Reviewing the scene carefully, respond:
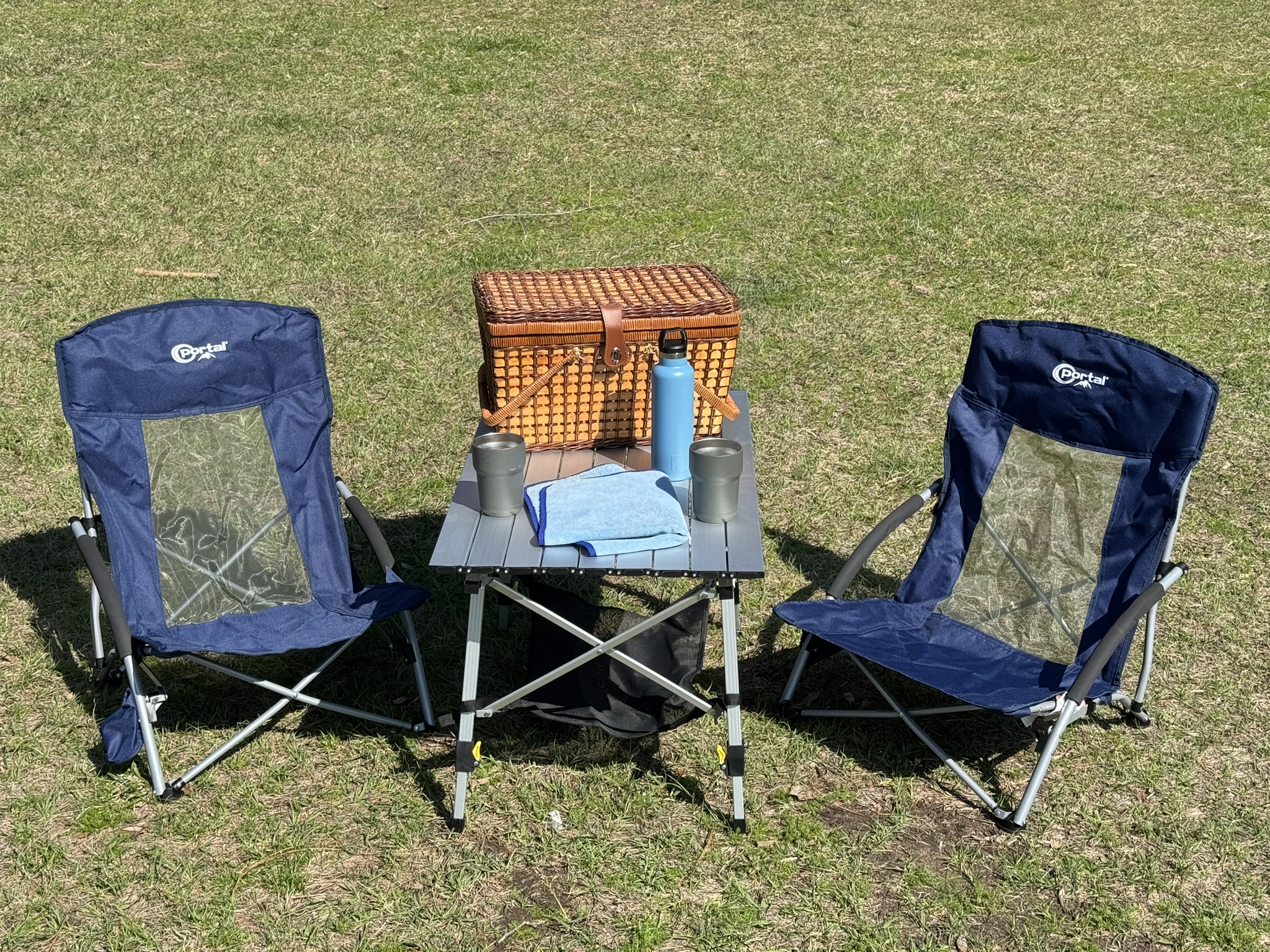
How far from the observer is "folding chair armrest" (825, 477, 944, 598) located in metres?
4.16

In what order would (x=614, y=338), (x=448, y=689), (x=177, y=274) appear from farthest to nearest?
(x=177, y=274) → (x=448, y=689) → (x=614, y=338)

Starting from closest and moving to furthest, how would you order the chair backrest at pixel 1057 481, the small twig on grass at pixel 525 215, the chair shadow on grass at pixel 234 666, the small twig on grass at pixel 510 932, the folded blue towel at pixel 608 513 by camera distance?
the small twig on grass at pixel 510 932 < the folded blue towel at pixel 608 513 < the chair backrest at pixel 1057 481 < the chair shadow on grass at pixel 234 666 < the small twig on grass at pixel 525 215

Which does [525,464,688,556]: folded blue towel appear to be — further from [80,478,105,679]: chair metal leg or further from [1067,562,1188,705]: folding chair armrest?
[80,478,105,679]: chair metal leg

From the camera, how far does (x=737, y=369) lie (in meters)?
6.87

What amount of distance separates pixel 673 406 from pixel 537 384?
46cm

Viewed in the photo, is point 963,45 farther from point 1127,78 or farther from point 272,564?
point 272,564

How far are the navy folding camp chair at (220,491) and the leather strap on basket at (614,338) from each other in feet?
3.15

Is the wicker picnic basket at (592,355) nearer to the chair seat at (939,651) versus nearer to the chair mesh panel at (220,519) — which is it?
the chair seat at (939,651)

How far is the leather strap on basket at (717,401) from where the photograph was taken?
3.94 meters

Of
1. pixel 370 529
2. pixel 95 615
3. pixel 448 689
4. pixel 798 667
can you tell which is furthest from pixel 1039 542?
pixel 95 615

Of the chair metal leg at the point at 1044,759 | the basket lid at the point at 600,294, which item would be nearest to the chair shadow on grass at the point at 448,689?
the chair metal leg at the point at 1044,759

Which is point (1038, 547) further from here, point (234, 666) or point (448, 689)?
point (234, 666)

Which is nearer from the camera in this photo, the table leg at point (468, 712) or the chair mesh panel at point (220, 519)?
the table leg at point (468, 712)

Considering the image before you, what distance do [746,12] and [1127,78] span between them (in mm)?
3858
